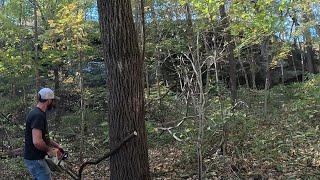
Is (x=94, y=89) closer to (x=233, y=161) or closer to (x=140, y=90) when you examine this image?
(x=233, y=161)

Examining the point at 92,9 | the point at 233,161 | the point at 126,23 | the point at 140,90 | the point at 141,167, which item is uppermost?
the point at 92,9

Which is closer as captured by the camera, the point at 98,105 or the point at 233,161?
the point at 233,161

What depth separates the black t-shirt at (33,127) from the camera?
4.65 metres

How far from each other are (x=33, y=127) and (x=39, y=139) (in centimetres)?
17

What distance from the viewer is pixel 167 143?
408 inches

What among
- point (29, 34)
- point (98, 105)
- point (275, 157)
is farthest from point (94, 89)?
point (275, 157)

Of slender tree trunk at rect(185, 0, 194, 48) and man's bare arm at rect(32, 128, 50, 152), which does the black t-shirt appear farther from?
slender tree trunk at rect(185, 0, 194, 48)

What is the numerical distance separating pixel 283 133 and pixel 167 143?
3.07 metres

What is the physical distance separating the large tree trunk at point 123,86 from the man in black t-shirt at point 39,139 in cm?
79

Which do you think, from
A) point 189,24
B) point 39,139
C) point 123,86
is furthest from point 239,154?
point 189,24

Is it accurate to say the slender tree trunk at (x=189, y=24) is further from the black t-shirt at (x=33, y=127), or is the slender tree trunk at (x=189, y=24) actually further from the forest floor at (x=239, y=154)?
the black t-shirt at (x=33, y=127)

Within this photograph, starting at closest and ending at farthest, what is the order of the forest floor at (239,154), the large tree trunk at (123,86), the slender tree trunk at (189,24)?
1. the large tree trunk at (123,86)
2. the forest floor at (239,154)
3. the slender tree trunk at (189,24)

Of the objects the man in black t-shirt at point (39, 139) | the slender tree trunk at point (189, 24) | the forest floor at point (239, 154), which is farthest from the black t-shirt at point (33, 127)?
the slender tree trunk at point (189, 24)

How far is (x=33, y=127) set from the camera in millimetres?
4645
